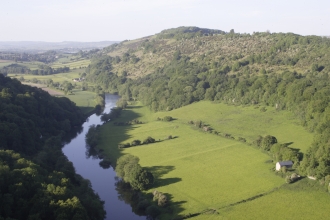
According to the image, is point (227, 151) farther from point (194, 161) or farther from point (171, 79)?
point (171, 79)

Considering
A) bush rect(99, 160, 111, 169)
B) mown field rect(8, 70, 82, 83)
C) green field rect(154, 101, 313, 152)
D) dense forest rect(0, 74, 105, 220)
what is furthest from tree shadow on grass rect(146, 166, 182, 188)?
mown field rect(8, 70, 82, 83)

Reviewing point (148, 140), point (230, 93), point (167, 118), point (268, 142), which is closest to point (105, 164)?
point (148, 140)

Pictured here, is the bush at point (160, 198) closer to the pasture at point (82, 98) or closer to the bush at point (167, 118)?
the bush at point (167, 118)

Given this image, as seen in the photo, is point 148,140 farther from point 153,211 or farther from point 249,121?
point 153,211

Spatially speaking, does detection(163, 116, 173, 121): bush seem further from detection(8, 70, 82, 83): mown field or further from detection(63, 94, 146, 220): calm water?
detection(8, 70, 82, 83): mown field

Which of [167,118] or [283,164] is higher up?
[283,164]

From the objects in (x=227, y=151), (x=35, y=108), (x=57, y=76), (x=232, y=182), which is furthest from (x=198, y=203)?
(x=57, y=76)

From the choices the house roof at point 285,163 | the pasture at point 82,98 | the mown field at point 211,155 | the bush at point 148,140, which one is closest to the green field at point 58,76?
the pasture at point 82,98
